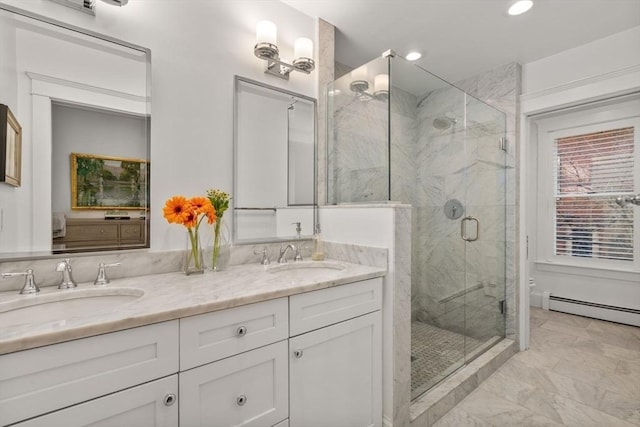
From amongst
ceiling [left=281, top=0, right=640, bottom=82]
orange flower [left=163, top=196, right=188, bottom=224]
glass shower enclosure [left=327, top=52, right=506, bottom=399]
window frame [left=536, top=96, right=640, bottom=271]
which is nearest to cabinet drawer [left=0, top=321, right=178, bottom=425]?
orange flower [left=163, top=196, right=188, bottom=224]

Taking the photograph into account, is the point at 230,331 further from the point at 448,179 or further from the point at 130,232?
the point at 448,179

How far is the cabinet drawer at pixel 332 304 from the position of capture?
1.24 meters

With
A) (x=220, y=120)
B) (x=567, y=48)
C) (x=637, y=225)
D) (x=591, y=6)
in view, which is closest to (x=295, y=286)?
(x=220, y=120)

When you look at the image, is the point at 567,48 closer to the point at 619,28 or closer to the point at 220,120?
the point at 619,28

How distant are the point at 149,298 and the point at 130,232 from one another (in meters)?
0.48

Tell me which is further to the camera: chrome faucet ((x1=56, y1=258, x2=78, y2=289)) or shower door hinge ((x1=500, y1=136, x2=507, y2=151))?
A: shower door hinge ((x1=500, y1=136, x2=507, y2=151))

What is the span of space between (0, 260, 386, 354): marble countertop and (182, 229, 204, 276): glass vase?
4 centimetres

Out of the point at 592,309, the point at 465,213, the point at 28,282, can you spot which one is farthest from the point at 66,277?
the point at 592,309

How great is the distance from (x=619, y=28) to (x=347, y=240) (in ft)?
8.05

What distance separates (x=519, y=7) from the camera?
6.31 feet

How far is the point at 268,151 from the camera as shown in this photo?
73.3 inches

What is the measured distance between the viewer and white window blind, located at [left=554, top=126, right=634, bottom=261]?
10.3ft

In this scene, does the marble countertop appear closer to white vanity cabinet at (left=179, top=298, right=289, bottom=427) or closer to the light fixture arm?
white vanity cabinet at (left=179, top=298, right=289, bottom=427)

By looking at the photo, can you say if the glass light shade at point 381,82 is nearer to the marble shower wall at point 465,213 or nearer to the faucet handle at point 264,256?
the marble shower wall at point 465,213
